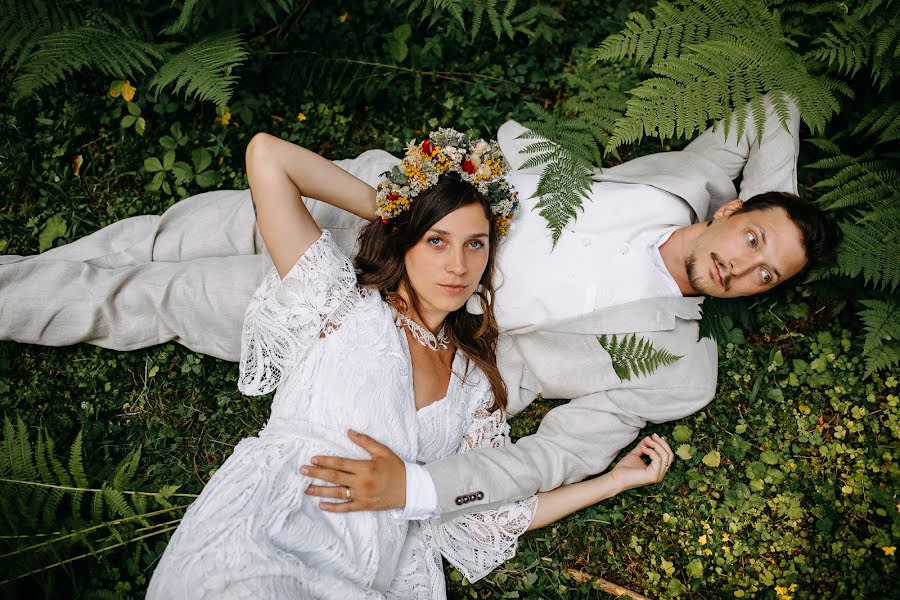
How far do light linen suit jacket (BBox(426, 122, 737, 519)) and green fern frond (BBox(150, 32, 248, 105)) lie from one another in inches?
69.9

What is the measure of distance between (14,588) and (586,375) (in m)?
3.53

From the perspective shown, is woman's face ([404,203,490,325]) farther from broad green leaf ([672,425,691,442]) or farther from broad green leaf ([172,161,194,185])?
broad green leaf ([172,161,194,185])

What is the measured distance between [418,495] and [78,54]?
10.9ft

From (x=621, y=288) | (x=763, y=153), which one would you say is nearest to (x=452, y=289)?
(x=621, y=288)

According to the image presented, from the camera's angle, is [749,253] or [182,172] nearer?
[749,253]

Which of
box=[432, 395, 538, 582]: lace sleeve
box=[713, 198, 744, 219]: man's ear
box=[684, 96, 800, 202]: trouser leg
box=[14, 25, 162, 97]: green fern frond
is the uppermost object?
box=[14, 25, 162, 97]: green fern frond

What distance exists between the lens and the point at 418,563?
3648 mm

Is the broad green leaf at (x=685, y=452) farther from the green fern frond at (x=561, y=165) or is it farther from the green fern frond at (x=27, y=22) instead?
the green fern frond at (x=27, y=22)

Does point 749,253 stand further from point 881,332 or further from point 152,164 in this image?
point 152,164

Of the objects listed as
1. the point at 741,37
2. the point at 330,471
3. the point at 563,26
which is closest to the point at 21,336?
the point at 330,471

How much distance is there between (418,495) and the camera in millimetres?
3400

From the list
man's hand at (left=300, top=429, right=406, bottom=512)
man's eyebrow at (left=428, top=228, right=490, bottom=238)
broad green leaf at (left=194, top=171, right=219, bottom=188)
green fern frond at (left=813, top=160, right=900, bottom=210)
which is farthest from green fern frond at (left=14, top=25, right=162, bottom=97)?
green fern frond at (left=813, top=160, right=900, bottom=210)

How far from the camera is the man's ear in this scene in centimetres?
381

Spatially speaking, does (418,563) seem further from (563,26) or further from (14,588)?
(563,26)
